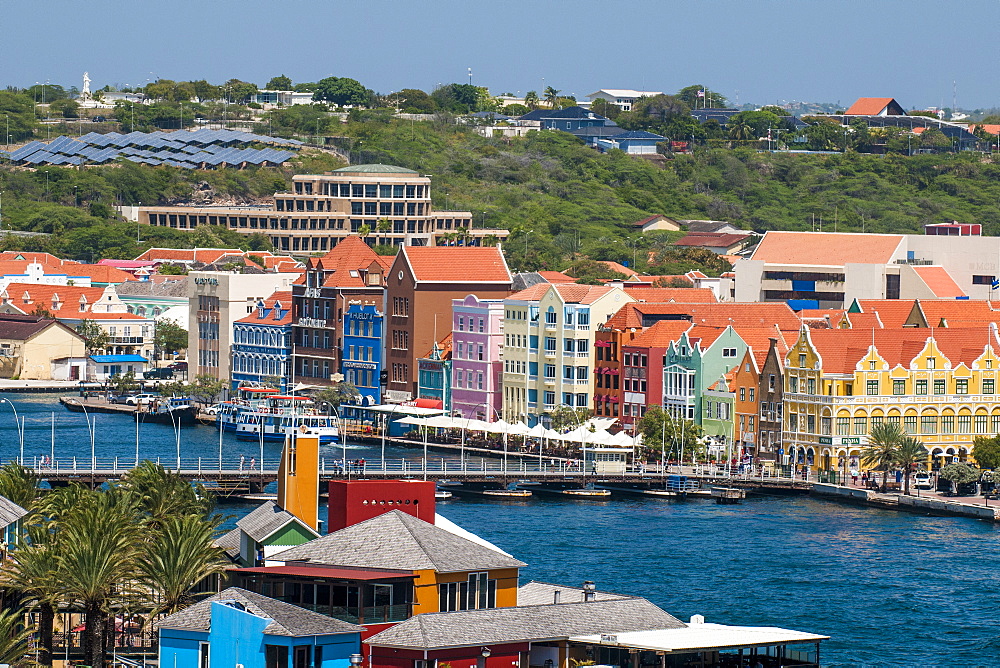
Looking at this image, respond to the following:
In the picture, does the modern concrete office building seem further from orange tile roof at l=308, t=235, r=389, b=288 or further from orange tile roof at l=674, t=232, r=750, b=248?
orange tile roof at l=674, t=232, r=750, b=248

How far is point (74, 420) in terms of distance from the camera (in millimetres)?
112688

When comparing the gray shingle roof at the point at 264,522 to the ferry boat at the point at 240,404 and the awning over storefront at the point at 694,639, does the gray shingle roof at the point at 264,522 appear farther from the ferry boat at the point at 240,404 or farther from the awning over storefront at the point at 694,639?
the ferry boat at the point at 240,404

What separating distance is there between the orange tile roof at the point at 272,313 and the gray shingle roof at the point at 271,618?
86.8 metres

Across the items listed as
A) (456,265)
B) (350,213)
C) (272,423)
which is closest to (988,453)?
(272,423)

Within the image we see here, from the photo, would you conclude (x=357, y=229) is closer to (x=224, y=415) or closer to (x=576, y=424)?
(x=224, y=415)

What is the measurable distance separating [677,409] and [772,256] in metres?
32.3

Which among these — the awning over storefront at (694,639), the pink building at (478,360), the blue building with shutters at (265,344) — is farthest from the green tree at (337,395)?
the awning over storefront at (694,639)

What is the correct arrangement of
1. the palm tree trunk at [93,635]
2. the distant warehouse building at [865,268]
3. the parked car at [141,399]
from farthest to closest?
the parked car at [141,399], the distant warehouse building at [865,268], the palm tree trunk at [93,635]

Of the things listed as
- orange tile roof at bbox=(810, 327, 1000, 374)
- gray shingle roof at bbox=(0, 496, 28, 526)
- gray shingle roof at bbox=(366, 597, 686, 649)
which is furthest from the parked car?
gray shingle roof at bbox=(366, 597, 686, 649)

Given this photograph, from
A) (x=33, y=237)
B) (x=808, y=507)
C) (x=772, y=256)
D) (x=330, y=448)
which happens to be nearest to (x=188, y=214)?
(x=33, y=237)

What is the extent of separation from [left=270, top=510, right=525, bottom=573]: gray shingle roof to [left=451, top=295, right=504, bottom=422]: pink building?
65222 mm

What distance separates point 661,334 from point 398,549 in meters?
60.0

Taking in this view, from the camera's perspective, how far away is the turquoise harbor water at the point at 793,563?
189 ft

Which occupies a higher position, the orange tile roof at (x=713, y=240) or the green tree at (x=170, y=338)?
the orange tile roof at (x=713, y=240)
